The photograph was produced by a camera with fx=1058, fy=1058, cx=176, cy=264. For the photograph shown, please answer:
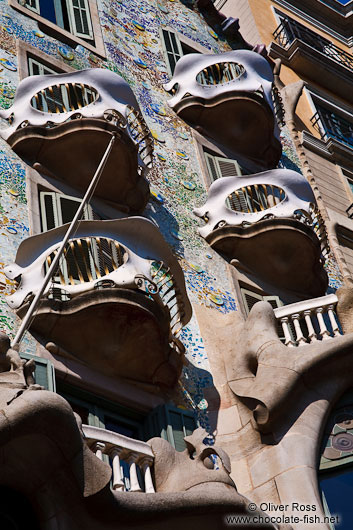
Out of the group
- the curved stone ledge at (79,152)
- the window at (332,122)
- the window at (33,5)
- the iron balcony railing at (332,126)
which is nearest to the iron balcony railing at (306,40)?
the window at (332,122)

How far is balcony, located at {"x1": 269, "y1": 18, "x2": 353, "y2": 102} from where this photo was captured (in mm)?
23750

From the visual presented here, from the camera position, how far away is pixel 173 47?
1898 cm

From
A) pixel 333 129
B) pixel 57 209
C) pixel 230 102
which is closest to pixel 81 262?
pixel 57 209

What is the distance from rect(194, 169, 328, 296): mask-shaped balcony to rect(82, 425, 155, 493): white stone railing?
549 centimetres

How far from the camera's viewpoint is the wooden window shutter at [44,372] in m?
10.7

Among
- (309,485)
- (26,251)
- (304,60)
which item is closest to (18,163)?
(26,251)

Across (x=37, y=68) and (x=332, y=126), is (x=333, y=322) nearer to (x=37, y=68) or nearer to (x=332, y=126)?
(x=37, y=68)

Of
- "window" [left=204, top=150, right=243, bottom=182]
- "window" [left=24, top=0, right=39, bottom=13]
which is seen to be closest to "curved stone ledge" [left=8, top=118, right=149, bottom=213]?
"window" [left=204, top=150, right=243, bottom=182]

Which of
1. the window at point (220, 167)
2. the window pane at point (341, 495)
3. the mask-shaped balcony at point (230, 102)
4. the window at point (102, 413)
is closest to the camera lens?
the window pane at point (341, 495)

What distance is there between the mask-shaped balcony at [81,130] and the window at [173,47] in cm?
385

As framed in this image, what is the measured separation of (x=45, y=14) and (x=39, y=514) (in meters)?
10.7

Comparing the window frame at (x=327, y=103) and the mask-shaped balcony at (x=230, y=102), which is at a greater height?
the window frame at (x=327, y=103)

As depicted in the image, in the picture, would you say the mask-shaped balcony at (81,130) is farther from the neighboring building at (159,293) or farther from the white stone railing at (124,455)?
the white stone railing at (124,455)

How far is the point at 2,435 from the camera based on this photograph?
26.7ft
